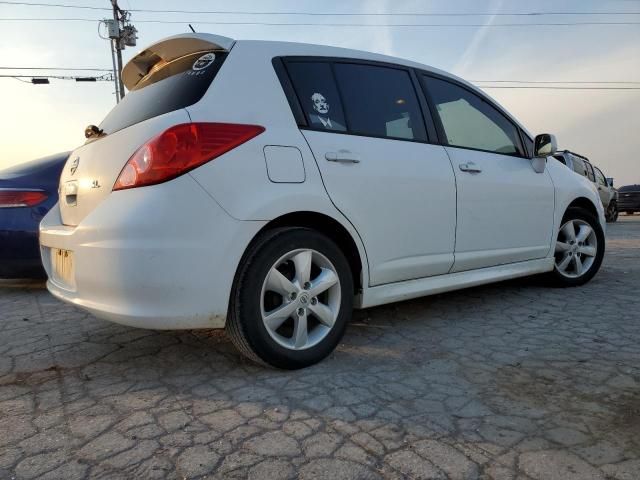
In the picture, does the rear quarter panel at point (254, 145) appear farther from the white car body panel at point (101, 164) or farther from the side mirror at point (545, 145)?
the side mirror at point (545, 145)

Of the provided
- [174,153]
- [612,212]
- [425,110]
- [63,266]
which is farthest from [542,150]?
[612,212]

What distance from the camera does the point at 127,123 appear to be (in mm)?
2631

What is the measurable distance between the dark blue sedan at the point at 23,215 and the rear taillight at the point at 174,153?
2.61m

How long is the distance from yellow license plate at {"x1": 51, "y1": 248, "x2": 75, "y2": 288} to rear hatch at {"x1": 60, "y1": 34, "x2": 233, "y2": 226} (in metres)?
0.17

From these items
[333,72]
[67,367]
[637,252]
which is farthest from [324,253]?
[637,252]

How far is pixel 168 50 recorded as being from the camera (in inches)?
111

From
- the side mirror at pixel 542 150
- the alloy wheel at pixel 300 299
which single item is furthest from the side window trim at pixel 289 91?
the side mirror at pixel 542 150

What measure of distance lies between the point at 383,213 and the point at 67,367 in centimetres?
190

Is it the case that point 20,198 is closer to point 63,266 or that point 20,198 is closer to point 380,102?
point 63,266

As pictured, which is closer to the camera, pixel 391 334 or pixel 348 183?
pixel 348 183

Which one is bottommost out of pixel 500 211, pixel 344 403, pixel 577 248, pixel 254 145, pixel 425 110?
pixel 344 403

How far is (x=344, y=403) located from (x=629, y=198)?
22334 millimetres

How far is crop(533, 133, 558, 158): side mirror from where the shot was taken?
3.95 metres

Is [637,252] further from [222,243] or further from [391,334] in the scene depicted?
[222,243]
